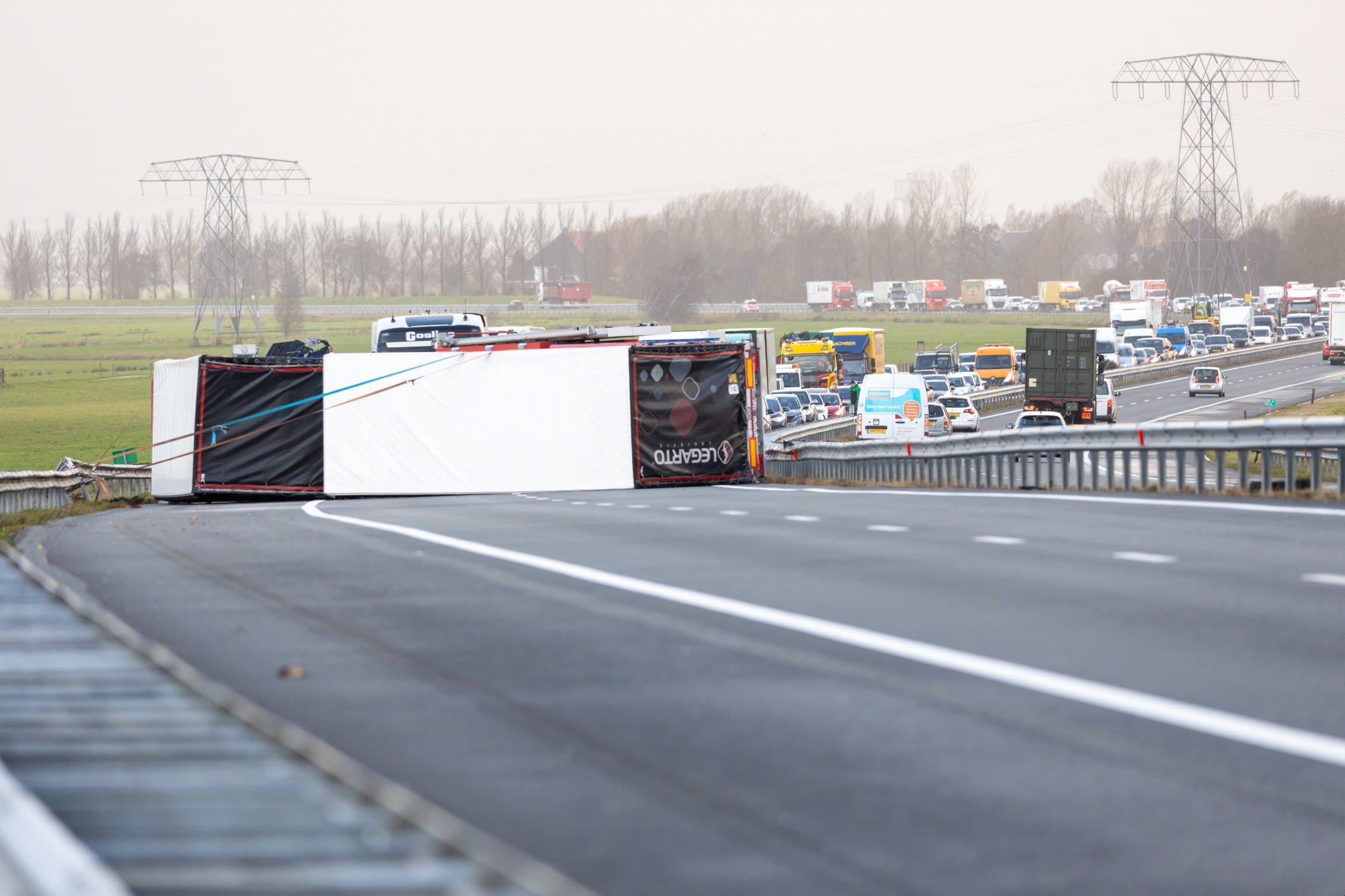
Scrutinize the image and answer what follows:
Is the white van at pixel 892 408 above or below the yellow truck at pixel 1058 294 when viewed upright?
below

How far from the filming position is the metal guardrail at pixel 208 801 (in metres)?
3.04

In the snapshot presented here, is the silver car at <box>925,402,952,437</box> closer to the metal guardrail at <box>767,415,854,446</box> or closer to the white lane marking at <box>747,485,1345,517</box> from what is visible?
the metal guardrail at <box>767,415,854,446</box>

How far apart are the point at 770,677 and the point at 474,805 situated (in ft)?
7.63

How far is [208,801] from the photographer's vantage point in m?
3.57

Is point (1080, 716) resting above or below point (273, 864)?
below

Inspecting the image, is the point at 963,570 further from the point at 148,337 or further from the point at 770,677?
the point at 148,337

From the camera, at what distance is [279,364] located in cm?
2855

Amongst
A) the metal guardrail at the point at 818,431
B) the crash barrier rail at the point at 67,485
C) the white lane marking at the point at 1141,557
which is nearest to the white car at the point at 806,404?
the metal guardrail at the point at 818,431

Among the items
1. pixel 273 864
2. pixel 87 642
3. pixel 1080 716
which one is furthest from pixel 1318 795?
pixel 87 642

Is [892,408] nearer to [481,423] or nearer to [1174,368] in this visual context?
[481,423]

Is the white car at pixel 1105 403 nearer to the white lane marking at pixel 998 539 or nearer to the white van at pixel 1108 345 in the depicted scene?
the white van at pixel 1108 345

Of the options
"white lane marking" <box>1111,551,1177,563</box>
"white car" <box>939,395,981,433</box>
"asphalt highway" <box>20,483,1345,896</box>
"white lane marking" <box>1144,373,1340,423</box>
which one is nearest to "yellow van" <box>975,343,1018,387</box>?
"white lane marking" <box>1144,373,1340,423</box>

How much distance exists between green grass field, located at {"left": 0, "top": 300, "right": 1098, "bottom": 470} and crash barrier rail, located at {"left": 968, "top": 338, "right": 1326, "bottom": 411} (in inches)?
488

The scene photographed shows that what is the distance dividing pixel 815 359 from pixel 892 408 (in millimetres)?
27538
